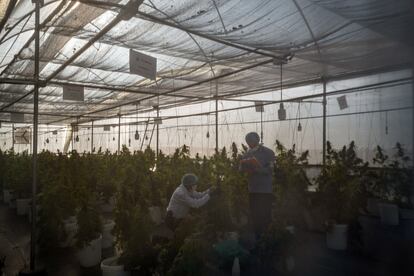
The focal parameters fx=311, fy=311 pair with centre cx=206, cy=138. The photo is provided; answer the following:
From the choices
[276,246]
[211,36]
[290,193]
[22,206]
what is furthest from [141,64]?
[22,206]

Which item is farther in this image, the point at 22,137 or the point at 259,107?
the point at 22,137

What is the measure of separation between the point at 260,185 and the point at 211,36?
231 cm

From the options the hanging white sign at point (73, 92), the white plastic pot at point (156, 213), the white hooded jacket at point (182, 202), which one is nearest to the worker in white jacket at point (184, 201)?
the white hooded jacket at point (182, 202)

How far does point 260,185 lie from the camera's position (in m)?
4.77

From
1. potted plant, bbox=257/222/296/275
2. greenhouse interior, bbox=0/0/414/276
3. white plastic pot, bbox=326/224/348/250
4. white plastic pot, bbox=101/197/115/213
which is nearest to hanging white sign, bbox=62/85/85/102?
greenhouse interior, bbox=0/0/414/276

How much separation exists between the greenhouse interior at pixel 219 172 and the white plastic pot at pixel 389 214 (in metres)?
0.02

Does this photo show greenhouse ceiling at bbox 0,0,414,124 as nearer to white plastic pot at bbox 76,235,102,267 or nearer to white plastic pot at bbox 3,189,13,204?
white plastic pot at bbox 76,235,102,267

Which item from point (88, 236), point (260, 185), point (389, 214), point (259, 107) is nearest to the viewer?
point (88, 236)

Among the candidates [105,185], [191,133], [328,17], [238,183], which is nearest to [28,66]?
[105,185]

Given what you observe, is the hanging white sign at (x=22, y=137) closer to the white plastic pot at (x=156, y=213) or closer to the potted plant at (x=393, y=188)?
the white plastic pot at (x=156, y=213)

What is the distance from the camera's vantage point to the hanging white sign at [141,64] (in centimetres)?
387

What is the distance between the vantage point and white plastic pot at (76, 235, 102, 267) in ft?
14.1

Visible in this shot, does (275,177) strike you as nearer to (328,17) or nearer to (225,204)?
(225,204)

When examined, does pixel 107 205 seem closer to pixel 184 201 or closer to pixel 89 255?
pixel 89 255
